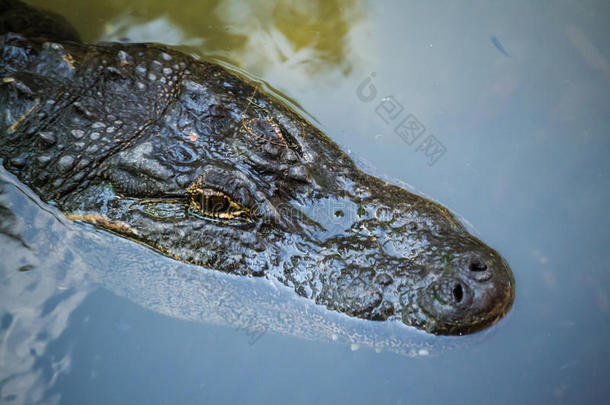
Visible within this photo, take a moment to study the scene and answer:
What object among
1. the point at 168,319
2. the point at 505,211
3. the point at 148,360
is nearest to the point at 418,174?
the point at 505,211

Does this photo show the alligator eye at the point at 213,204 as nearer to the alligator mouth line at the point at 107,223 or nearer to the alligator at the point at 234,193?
the alligator at the point at 234,193

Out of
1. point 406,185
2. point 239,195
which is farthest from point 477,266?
point 239,195

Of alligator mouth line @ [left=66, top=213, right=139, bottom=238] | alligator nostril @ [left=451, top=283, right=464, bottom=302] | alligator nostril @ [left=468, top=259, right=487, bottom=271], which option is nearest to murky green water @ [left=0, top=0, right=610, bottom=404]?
alligator mouth line @ [left=66, top=213, right=139, bottom=238]

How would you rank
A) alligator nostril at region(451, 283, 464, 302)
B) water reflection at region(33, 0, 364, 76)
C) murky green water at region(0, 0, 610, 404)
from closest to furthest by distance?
alligator nostril at region(451, 283, 464, 302), murky green water at region(0, 0, 610, 404), water reflection at region(33, 0, 364, 76)

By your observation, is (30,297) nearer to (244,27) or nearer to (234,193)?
(234,193)

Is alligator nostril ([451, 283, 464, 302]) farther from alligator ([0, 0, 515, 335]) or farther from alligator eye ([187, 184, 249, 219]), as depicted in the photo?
alligator eye ([187, 184, 249, 219])

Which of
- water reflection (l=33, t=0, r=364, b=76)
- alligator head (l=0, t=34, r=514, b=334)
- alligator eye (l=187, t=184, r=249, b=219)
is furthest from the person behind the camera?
water reflection (l=33, t=0, r=364, b=76)
